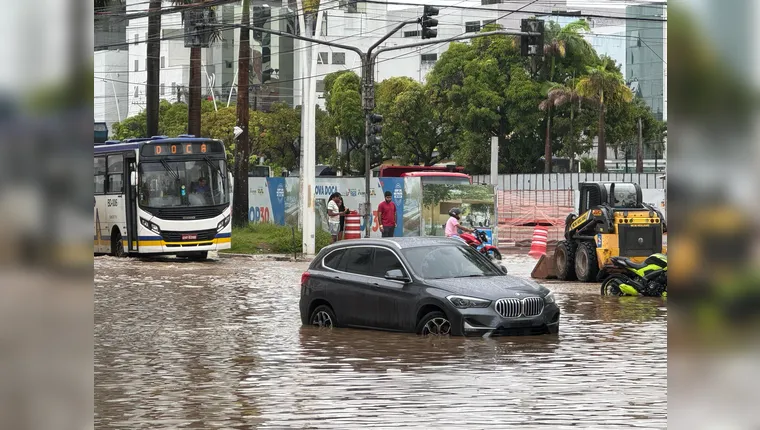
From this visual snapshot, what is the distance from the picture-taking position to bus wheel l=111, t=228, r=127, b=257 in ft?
131

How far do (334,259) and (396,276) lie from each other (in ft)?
5.11

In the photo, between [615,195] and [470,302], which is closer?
[470,302]

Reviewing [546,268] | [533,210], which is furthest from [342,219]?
[533,210]

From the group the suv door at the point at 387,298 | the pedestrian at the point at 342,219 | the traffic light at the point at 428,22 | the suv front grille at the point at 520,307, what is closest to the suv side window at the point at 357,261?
the suv door at the point at 387,298

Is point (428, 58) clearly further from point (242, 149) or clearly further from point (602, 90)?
point (242, 149)

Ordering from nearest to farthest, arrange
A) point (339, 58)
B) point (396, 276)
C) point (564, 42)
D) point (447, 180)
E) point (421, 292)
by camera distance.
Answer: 1. point (421, 292)
2. point (396, 276)
3. point (447, 180)
4. point (564, 42)
5. point (339, 58)

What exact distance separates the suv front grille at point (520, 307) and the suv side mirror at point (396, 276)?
1415 mm

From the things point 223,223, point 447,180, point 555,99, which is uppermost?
point 555,99

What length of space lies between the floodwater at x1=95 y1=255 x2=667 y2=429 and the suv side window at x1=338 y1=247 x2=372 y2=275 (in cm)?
92

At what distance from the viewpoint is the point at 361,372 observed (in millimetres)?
14148

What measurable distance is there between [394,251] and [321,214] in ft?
96.4

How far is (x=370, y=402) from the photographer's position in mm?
11773
